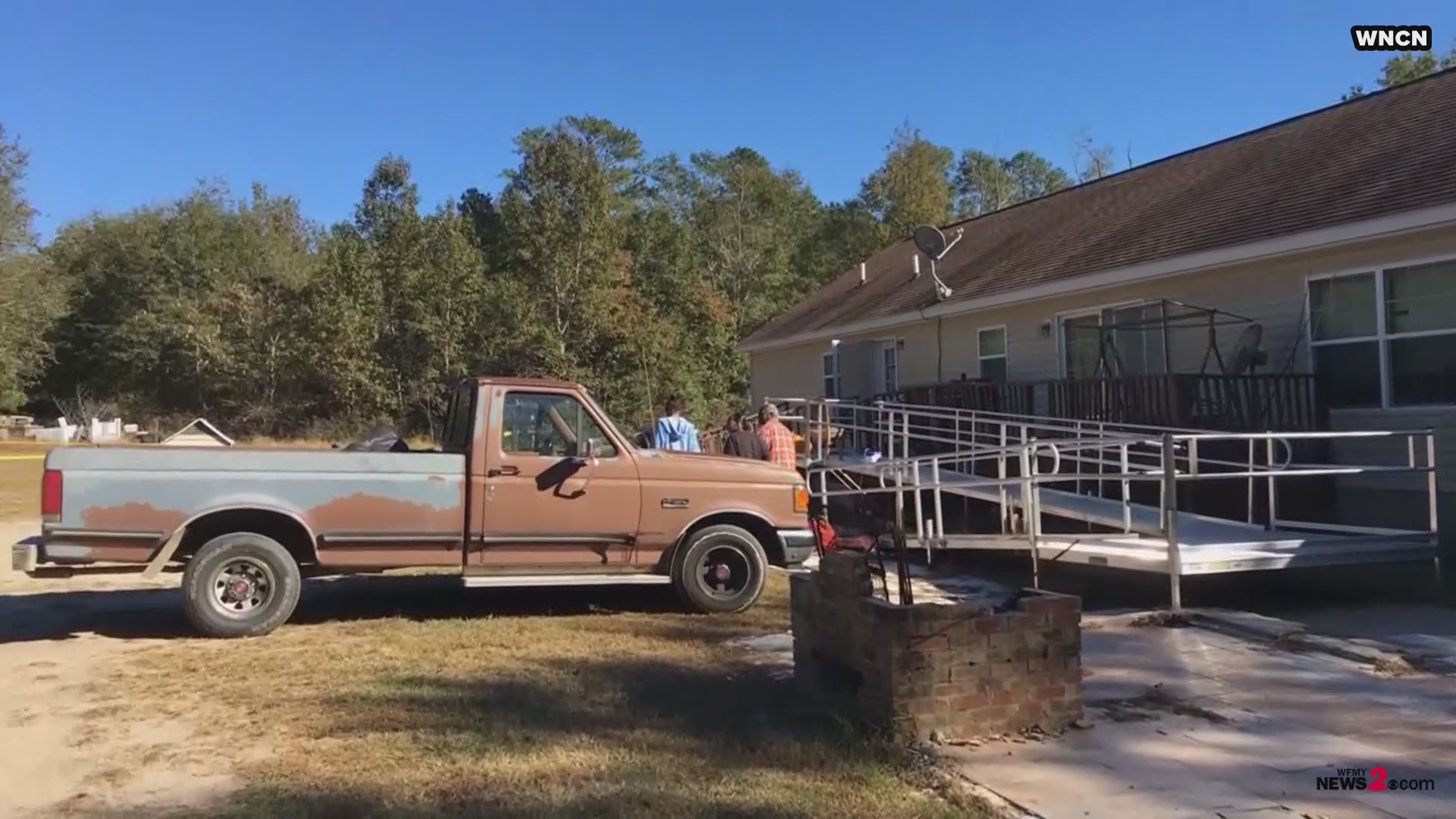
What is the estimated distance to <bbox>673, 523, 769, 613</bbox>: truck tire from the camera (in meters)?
9.20

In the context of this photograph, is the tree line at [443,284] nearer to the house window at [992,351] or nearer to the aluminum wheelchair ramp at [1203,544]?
A: the house window at [992,351]

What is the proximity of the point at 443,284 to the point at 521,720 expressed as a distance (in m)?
32.4

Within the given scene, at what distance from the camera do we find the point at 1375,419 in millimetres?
11320

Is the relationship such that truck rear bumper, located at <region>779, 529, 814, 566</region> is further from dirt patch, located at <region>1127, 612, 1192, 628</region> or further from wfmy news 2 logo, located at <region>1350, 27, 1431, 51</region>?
wfmy news 2 logo, located at <region>1350, 27, 1431, 51</region>

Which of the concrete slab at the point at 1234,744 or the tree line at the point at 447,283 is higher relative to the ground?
the tree line at the point at 447,283

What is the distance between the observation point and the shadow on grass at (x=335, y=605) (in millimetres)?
8992

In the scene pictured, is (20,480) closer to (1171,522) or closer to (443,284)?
(443,284)

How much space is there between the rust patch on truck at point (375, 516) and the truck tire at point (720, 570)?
1.86 m

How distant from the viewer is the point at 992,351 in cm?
1723

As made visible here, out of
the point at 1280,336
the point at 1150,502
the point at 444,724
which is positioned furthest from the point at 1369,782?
the point at 1280,336

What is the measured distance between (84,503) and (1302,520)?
10.7m

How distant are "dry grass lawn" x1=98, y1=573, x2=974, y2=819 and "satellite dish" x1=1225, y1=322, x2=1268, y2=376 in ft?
20.0

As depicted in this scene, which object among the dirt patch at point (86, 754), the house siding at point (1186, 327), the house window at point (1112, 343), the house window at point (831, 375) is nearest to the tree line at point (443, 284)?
the house window at point (831, 375)

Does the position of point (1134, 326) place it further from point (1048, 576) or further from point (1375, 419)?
point (1048, 576)
